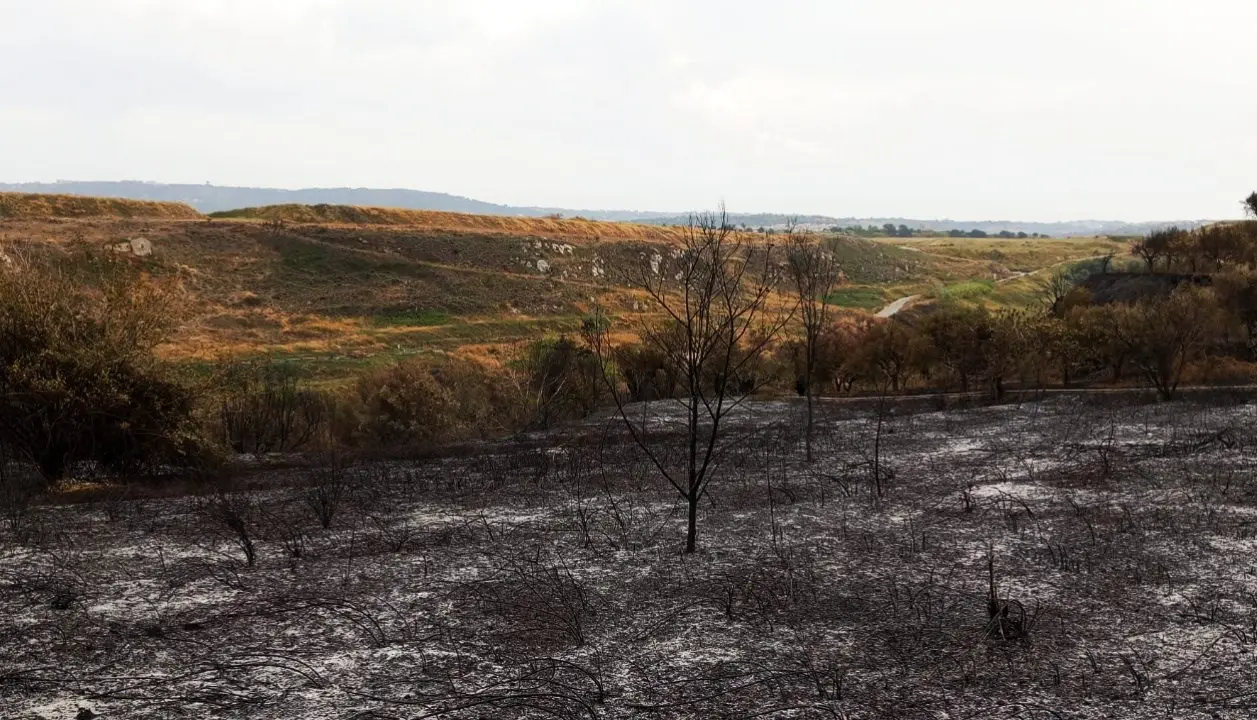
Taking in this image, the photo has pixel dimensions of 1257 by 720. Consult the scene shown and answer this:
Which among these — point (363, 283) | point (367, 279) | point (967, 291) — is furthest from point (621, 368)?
point (967, 291)

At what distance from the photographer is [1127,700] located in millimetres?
8336

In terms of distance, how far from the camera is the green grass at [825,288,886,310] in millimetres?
112700

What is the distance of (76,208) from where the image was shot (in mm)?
118562

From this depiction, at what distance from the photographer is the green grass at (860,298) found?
370ft

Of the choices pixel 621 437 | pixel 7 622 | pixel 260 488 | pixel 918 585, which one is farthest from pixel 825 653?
pixel 621 437

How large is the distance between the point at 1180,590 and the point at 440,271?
10028cm

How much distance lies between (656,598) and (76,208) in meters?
134

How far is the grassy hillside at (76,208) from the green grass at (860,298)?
9093cm

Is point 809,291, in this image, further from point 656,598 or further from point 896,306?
point 896,306

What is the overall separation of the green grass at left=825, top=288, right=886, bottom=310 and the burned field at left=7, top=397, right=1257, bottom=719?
9381 centimetres

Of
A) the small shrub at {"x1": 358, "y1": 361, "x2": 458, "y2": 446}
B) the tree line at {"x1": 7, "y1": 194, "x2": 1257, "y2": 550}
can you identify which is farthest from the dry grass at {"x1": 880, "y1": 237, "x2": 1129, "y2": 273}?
the small shrub at {"x1": 358, "y1": 361, "x2": 458, "y2": 446}

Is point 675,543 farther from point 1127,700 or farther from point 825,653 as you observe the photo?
point 1127,700

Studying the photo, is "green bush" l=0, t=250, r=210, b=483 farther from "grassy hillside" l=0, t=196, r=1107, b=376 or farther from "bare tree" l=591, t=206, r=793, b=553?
"grassy hillside" l=0, t=196, r=1107, b=376

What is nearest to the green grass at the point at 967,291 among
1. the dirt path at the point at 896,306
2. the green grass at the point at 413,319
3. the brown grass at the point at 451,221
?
the dirt path at the point at 896,306
